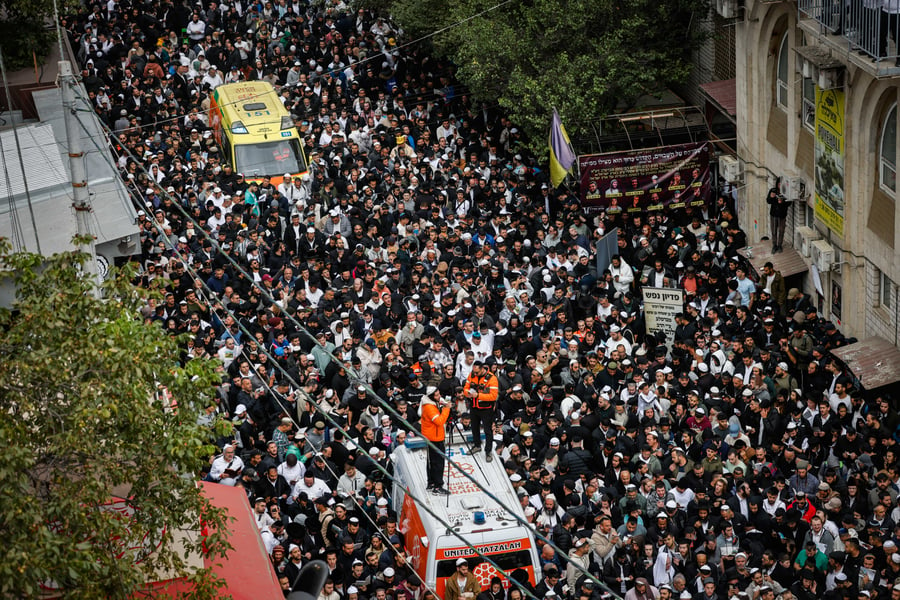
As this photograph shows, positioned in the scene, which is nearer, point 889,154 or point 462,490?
point 462,490

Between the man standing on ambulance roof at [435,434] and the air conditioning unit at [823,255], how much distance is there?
823 cm

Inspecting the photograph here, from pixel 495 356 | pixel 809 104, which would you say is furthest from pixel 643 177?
pixel 495 356

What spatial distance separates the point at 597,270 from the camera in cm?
2347

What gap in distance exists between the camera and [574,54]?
2708 cm

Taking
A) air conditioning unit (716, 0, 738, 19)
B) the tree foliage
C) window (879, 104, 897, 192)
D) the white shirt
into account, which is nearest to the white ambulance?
the white shirt

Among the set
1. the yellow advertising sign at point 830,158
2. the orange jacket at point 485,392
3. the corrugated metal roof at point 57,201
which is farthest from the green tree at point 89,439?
the yellow advertising sign at point 830,158

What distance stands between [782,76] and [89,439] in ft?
58.9

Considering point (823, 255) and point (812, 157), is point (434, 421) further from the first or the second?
point (812, 157)

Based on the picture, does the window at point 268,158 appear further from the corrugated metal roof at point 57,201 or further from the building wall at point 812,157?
the building wall at point 812,157

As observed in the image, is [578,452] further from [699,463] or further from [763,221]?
[763,221]

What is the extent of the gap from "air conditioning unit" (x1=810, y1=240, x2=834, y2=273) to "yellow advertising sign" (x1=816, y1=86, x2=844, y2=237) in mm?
316

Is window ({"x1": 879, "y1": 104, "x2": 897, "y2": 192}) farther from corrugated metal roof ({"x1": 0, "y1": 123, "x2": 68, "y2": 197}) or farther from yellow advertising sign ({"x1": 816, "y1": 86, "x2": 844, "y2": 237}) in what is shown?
corrugated metal roof ({"x1": 0, "y1": 123, "x2": 68, "y2": 197})

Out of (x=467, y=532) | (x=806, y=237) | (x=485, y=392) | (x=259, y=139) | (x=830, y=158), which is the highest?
(x=259, y=139)

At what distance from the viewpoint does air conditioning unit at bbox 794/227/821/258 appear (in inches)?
902
